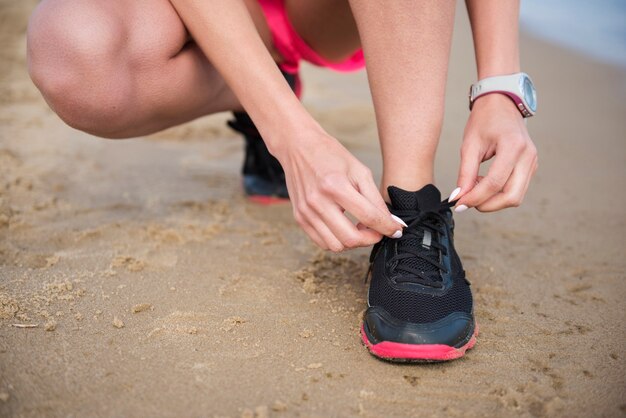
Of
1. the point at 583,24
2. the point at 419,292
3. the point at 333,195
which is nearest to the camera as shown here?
the point at 333,195

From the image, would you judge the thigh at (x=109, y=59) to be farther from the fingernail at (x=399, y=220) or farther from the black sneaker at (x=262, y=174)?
the fingernail at (x=399, y=220)

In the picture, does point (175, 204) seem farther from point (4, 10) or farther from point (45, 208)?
point (4, 10)

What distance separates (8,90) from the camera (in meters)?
2.67

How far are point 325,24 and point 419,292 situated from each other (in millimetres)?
749

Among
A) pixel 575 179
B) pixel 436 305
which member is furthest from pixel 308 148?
pixel 575 179

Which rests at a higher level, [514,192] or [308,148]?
[308,148]

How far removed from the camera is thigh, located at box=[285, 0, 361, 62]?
1427 mm

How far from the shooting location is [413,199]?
44.6 inches

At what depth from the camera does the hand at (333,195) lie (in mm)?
967

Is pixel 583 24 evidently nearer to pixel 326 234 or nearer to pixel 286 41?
pixel 286 41

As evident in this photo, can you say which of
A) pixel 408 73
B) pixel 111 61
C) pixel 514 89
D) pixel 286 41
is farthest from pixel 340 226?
pixel 286 41

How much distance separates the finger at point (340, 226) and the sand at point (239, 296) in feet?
0.72

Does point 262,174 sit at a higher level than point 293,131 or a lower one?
lower

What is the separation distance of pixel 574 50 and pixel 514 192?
3.28m
